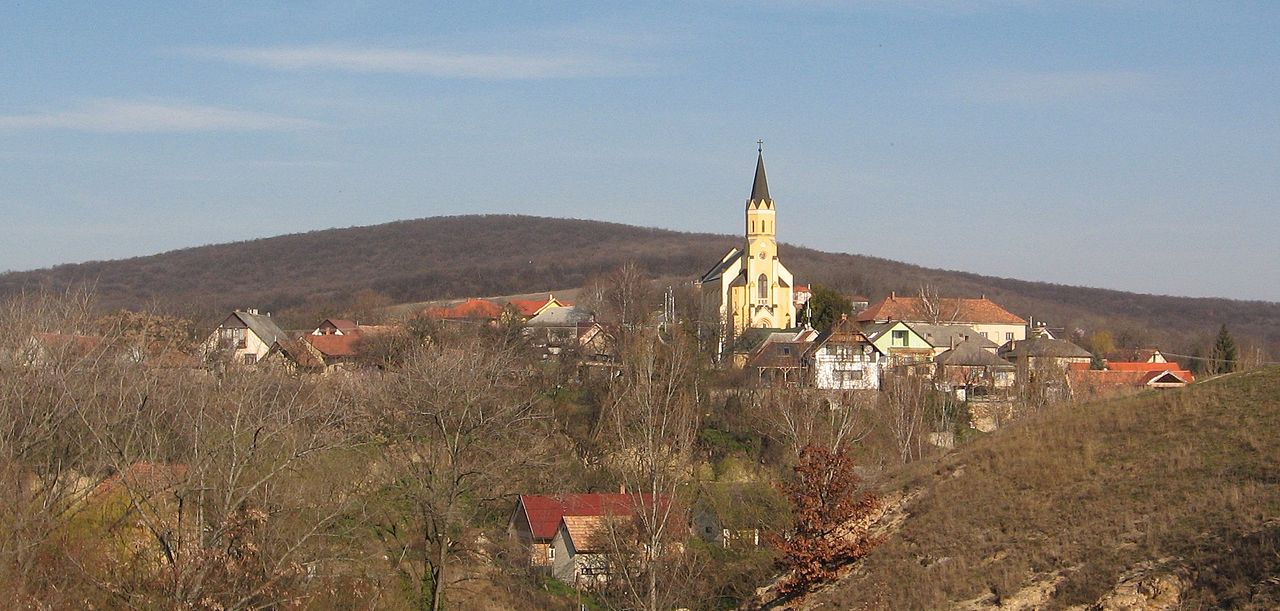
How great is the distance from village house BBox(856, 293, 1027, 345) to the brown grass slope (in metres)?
56.6

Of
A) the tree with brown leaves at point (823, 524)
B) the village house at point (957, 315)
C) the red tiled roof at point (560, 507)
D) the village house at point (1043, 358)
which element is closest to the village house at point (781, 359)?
Answer: the village house at point (1043, 358)

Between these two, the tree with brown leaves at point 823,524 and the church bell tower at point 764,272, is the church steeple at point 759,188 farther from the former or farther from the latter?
the tree with brown leaves at point 823,524

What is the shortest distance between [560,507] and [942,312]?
56433 millimetres

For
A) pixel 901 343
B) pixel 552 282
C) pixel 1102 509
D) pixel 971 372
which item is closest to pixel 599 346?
pixel 901 343

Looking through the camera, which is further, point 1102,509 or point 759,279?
point 759,279

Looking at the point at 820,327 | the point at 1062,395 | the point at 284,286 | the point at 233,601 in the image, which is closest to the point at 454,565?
the point at 233,601

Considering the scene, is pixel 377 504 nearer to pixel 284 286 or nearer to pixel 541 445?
pixel 541 445

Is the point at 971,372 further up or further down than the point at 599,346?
further down

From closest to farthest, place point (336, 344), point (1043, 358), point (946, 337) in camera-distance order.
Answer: point (1043, 358) < point (336, 344) < point (946, 337)

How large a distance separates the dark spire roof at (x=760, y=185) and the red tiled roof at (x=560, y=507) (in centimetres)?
5056

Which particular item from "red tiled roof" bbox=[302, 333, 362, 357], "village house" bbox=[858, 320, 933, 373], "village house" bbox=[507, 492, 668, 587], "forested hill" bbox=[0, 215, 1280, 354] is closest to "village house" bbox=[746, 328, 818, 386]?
"village house" bbox=[858, 320, 933, 373]

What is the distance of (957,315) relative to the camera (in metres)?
85.7

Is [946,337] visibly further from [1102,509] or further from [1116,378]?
[1102,509]

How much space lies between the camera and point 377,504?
28.2 m
